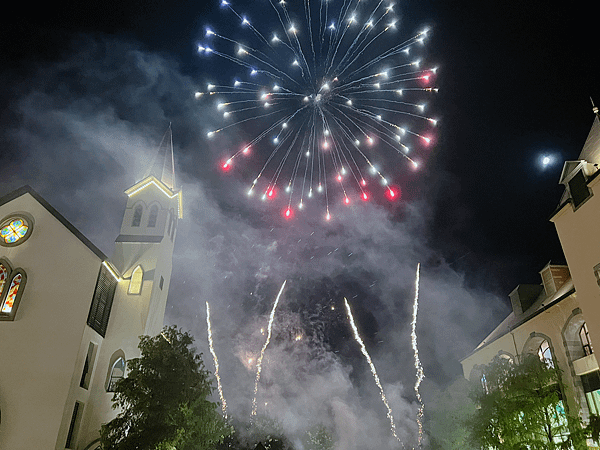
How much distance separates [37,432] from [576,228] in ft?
81.1

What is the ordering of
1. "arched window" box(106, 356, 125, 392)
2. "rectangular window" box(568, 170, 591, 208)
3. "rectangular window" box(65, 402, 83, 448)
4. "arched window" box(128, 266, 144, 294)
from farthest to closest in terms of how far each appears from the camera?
"arched window" box(128, 266, 144, 294) < "arched window" box(106, 356, 125, 392) < "rectangular window" box(65, 402, 83, 448) < "rectangular window" box(568, 170, 591, 208)

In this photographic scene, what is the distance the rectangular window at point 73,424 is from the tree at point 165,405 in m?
2.90

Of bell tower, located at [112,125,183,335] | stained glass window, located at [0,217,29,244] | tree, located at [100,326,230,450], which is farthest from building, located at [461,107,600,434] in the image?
stained glass window, located at [0,217,29,244]

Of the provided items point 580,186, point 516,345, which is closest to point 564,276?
point 516,345

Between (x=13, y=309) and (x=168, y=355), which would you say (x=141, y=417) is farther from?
(x=13, y=309)

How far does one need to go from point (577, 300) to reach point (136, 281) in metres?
24.1

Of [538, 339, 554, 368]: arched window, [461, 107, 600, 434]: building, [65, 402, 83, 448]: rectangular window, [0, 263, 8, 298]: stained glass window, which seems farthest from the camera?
[538, 339, 554, 368]: arched window

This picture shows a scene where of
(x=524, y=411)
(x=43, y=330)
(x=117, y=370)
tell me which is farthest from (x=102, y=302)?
(x=524, y=411)

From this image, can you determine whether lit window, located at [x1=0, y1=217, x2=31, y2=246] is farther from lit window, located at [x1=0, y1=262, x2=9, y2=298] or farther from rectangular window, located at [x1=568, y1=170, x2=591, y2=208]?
rectangular window, located at [x1=568, y1=170, x2=591, y2=208]

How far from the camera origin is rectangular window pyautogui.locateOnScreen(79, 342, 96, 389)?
71.4 ft

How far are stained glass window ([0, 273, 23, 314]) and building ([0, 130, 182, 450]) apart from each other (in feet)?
0.13

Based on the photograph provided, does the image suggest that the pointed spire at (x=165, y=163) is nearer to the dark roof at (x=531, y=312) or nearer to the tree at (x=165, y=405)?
the tree at (x=165, y=405)

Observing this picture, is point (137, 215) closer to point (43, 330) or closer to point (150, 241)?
point (150, 241)

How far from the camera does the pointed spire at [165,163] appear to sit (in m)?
33.0
